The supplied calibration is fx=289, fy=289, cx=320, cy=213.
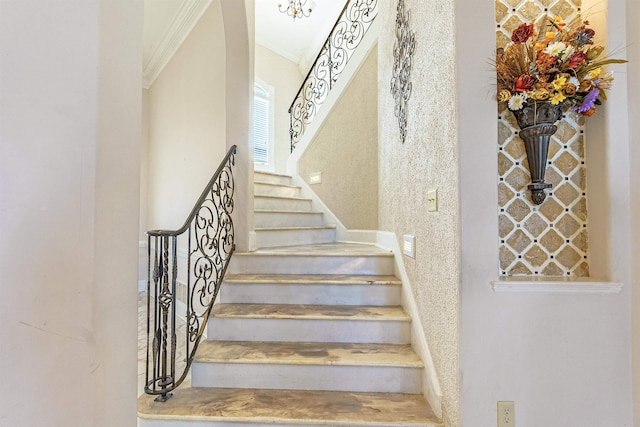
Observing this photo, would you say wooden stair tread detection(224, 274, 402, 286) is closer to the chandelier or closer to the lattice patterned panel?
the lattice patterned panel

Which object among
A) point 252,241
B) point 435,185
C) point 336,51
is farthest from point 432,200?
point 336,51

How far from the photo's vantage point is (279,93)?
238 inches

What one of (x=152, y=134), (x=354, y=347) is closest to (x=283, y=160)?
(x=152, y=134)

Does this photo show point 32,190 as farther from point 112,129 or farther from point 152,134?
point 152,134

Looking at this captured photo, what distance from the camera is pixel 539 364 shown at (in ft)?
4.03

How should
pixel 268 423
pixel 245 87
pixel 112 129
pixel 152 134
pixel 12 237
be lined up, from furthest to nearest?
pixel 152 134, pixel 245 87, pixel 268 423, pixel 112 129, pixel 12 237

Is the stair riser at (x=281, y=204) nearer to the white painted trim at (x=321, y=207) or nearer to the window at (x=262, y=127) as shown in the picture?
the white painted trim at (x=321, y=207)

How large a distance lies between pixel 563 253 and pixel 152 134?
5.27 m

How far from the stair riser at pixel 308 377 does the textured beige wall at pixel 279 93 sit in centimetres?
454

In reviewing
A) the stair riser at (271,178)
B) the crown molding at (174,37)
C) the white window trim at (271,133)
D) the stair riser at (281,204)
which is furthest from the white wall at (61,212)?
the white window trim at (271,133)

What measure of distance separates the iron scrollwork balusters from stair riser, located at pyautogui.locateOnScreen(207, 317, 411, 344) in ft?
4.47

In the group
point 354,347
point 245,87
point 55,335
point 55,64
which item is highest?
point 245,87

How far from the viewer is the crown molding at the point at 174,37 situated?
3.79 metres

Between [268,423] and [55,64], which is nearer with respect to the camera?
[55,64]
